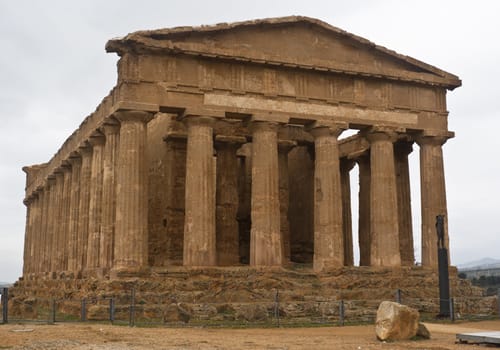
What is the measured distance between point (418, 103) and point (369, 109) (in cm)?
286

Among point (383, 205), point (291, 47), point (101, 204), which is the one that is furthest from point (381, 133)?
point (101, 204)

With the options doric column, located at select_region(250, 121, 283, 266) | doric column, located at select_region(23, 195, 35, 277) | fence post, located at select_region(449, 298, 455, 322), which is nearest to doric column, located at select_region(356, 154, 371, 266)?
doric column, located at select_region(250, 121, 283, 266)

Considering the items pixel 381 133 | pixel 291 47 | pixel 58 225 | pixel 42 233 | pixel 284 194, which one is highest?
pixel 291 47

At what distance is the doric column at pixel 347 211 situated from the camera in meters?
39.2

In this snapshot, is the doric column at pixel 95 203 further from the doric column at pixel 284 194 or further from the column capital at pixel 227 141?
the doric column at pixel 284 194

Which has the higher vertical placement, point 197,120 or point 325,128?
point 325,128

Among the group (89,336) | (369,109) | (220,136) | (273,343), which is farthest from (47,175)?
(273,343)

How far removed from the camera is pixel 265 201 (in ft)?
93.5

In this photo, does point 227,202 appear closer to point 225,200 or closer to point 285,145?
point 225,200

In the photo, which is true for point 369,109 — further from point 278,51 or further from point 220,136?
point 220,136

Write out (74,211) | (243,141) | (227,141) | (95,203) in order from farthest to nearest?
1. (74,211)
2. (243,141)
3. (227,141)
4. (95,203)

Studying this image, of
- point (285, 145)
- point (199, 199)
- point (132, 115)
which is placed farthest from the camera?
point (285, 145)

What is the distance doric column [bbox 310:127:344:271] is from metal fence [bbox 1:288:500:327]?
147 inches

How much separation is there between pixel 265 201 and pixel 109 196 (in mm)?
7127
